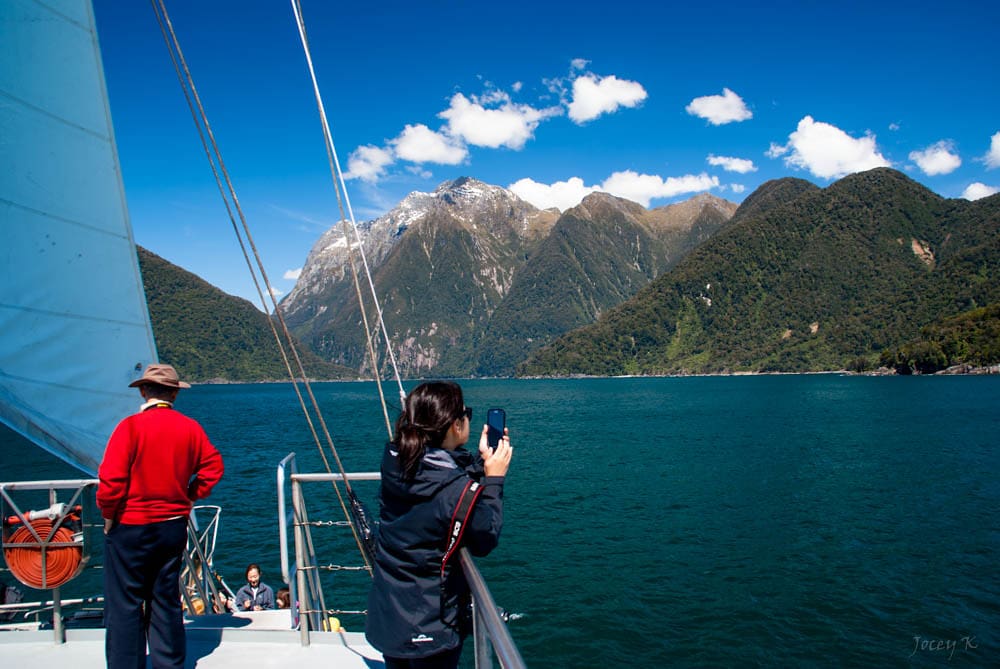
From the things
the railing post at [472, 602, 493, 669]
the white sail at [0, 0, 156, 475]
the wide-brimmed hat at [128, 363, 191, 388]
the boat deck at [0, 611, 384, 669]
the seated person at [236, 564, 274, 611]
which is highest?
the white sail at [0, 0, 156, 475]

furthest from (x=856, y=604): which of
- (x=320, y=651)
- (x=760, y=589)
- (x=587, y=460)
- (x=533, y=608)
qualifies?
(x=587, y=460)

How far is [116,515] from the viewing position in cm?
387

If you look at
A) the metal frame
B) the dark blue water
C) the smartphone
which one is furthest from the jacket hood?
the metal frame

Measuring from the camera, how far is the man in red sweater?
385cm

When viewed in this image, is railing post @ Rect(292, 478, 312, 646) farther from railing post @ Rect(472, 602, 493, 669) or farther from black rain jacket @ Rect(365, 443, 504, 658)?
railing post @ Rect(472, 602, 493, 669)

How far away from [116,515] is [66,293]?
1.86 meters

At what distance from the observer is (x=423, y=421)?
8.99 ft

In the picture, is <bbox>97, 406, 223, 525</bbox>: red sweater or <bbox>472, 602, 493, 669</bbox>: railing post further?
<bbox>97, 406, 223, 525</bbox>: red sweater

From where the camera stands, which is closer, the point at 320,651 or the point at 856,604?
the point at 320,651

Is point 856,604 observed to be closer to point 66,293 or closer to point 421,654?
point 421,654

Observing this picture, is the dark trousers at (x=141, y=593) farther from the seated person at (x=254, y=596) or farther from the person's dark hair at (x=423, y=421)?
the seated person at (x=254, y=596)

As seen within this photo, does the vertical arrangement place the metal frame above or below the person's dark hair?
below

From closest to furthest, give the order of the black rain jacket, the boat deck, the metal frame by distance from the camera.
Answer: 1. the black rain jacket
2. the boat deck
3. the metal frame

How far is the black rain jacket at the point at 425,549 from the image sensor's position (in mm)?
2584
